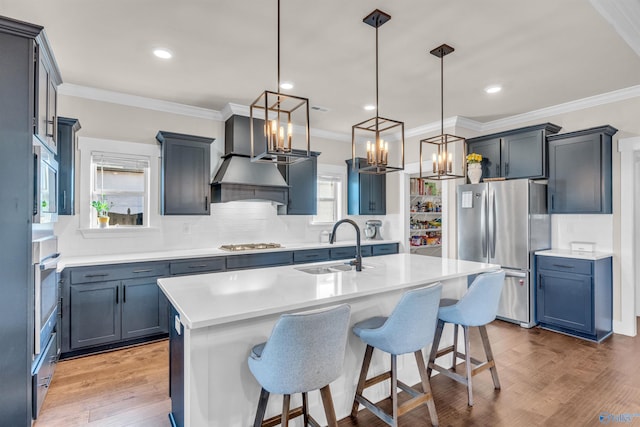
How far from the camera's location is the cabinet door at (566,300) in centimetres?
365

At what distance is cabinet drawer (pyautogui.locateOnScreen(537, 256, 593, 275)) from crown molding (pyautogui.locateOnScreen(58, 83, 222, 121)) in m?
4.46

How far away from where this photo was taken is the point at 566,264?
3834mm

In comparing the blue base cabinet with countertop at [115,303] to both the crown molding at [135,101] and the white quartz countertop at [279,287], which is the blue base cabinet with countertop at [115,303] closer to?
the white quartz countertop at [279,287]

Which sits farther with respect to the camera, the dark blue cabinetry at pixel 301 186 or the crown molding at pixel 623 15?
the dark blue cabinetry at pixel 301 186

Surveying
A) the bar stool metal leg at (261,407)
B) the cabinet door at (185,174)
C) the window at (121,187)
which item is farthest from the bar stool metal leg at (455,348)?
the window at (121,187)

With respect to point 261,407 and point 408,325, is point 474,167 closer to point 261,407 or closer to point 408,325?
point 408,325

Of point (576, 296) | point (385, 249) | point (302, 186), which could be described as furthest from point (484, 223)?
point (302, 186)

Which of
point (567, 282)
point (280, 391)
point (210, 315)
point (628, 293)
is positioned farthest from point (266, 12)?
point (628, 293)

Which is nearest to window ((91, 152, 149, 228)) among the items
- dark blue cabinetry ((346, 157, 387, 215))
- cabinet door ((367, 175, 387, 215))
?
dark blue cabinetry ((346, 157, 387, 215))

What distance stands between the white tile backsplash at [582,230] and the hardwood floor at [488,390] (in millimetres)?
1170

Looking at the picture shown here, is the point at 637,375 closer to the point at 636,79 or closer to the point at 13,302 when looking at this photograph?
the point at 636,79

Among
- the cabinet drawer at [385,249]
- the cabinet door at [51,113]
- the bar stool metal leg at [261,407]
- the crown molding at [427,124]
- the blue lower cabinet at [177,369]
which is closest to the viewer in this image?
the bar stool metal leg at [261,407]

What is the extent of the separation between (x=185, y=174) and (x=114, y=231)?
3.33 feet

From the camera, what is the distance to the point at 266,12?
2352 mm
